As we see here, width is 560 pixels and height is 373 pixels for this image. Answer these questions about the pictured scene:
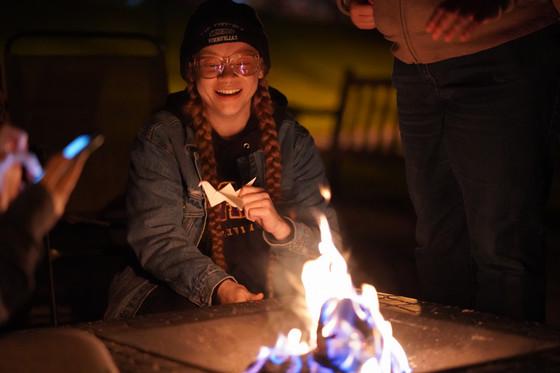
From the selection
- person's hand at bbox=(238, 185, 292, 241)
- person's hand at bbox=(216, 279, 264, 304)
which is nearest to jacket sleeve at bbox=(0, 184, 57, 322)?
person's hand at bbox=(216, 279, 264, 304)

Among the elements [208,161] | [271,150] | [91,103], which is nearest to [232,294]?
[208,161]

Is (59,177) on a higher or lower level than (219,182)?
higher

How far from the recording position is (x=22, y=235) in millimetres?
1723

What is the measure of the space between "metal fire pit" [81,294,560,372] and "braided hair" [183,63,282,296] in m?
0.72

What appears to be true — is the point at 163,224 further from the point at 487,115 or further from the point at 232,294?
the point at 487,115

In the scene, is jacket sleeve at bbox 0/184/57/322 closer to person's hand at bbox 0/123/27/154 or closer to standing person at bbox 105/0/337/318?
person's hand at bbox 0/123/27/154

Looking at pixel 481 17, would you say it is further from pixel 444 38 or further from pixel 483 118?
A: pixel 483 118

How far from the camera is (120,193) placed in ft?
14.7

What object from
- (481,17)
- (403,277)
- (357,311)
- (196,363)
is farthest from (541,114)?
(403,277)

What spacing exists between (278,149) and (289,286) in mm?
560

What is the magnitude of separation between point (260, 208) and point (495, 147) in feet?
2.87

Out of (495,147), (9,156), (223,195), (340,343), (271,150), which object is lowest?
(340,343)

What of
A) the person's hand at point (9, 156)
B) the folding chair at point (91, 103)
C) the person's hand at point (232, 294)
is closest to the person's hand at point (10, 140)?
the person's hand at point (9, 156)

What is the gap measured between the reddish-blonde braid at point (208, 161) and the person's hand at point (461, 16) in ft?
3.35
